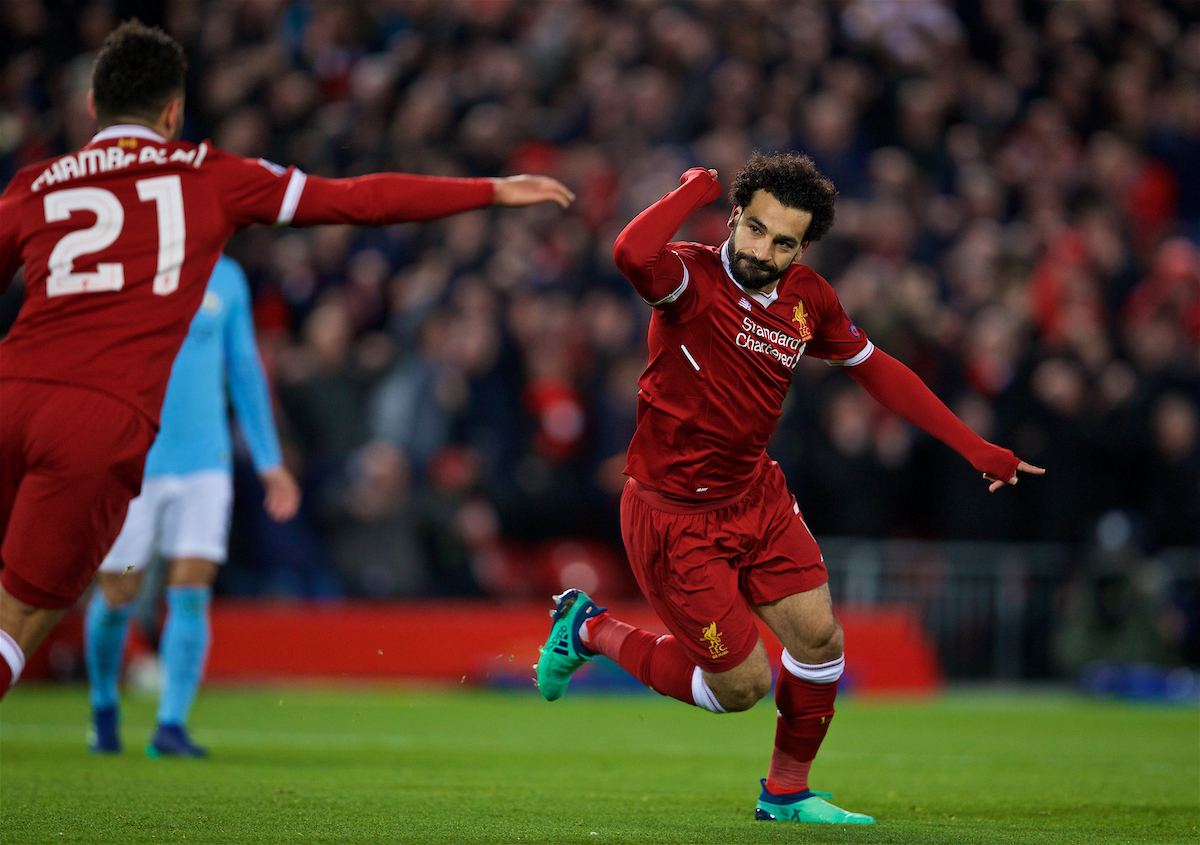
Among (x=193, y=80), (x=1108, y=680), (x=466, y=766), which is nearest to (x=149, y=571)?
(x=466, y=766)

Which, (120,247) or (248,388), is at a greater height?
(120,247)

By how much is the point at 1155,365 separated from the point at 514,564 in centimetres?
Result: 669

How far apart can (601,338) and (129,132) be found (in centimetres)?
942

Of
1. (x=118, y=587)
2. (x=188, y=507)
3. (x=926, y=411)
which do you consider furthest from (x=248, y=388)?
(x=926, y=411)

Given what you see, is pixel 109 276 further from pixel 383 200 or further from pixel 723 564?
pixel 723 564

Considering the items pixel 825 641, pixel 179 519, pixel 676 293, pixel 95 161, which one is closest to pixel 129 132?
pixel 95 161

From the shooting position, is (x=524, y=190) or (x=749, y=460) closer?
(x=524, y=190)

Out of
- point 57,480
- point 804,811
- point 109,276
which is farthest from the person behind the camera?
point 804,811

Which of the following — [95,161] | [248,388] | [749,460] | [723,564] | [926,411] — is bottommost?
[248,388]

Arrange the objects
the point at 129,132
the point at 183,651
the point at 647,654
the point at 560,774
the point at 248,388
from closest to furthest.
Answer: the point at 129,132, the point at 647,654, the point at 560,774, the point at 183,651, the point at 248,388

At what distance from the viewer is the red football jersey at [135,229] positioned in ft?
15.2

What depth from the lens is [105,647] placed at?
799 centimetres

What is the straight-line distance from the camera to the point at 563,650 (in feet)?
21.1

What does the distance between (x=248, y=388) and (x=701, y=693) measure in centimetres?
346
